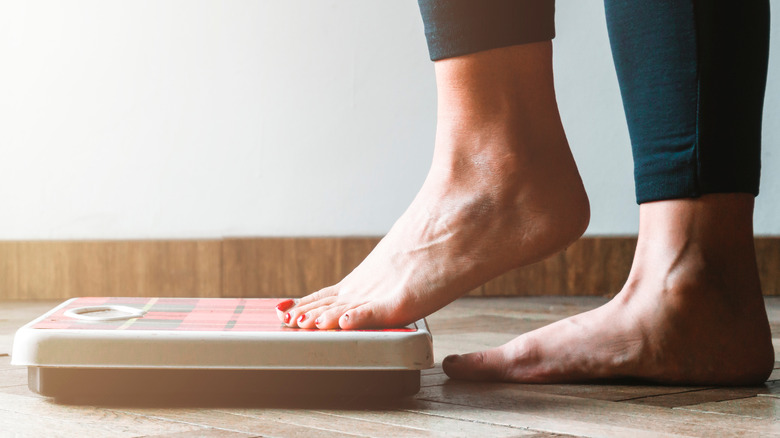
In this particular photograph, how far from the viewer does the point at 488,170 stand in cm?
75

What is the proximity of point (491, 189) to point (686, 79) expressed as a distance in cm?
18

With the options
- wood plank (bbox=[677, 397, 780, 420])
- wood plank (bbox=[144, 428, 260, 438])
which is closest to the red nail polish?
wood plank (bbox=[144, 428, 260, 438])

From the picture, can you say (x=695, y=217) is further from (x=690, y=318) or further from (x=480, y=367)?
(x=480, y=367)

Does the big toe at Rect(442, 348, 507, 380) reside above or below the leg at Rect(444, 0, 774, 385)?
below

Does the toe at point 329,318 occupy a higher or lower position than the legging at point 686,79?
lower

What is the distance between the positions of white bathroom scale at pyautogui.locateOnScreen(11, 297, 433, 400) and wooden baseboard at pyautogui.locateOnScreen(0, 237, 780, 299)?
0.99 m

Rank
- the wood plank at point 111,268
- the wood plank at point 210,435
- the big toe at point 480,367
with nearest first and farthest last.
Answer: the wood plank at point 210,435, the big toe at point 480,367, the wood plank at point 111,268

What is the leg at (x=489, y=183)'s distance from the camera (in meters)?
0.74

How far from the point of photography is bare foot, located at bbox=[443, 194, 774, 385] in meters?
0.70

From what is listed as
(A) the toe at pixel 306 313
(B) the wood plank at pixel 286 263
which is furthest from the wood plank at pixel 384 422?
(B) the wood plank at pixel 286 263

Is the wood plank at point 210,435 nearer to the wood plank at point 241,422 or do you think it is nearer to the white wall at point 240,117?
the wood plank at point 241,422

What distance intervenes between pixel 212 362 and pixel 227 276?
1069mm

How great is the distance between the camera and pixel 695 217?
2.30 feet

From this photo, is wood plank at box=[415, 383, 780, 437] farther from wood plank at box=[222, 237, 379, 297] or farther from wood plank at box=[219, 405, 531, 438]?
wood plank at box=[222, 237, 379, 297]
